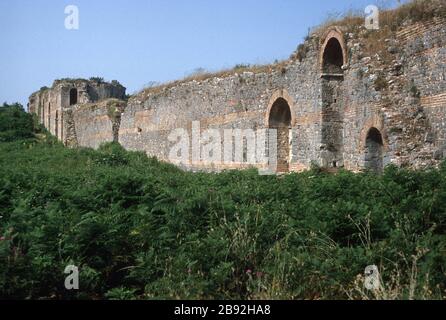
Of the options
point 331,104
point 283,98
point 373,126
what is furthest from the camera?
point 283,98

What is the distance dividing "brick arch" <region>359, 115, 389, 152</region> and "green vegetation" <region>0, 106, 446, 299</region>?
308cm

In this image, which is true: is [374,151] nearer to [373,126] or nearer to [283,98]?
[373,126]

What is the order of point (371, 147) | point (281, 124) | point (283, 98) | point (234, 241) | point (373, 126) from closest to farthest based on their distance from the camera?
point (234, 241) → point (373, 126) → point (371, 147) → point (283, 98) → point (281, 124)

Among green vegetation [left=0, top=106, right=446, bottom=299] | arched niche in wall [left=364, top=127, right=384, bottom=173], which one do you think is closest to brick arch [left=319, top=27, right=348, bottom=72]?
arched niche in wall [left=364, top=127, right=384, bottom=173]

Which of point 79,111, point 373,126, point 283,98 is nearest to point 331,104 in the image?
point 373,126

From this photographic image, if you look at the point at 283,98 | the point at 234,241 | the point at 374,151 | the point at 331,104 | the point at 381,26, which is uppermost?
the point at 381,26

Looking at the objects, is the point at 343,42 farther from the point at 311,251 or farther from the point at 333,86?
the point at 311,251

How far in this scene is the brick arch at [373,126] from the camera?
11179mm

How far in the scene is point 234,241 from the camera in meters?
5.89

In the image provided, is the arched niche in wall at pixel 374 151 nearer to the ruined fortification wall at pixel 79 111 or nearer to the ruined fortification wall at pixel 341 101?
the ruined fortification wall at pixel 341 101

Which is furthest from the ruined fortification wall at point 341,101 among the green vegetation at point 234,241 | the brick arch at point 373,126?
the green vegetation at point 234,241

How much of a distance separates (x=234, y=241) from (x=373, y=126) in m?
6.67

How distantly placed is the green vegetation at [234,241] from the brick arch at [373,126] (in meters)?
3.08
